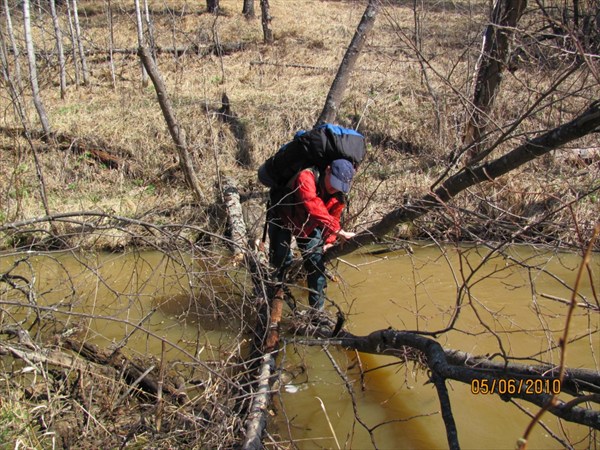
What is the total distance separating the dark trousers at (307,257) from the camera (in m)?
4.89

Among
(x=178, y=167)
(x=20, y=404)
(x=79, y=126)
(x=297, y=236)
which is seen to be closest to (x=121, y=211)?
(x=178, y=167)

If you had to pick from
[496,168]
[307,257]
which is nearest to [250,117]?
[307,257]

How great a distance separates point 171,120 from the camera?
7.96m

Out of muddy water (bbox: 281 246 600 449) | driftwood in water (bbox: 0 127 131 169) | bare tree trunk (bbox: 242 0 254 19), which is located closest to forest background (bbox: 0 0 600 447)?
driftwood in water (bbox: 0 127 131 169)

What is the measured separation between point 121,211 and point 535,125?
6861 millimetres

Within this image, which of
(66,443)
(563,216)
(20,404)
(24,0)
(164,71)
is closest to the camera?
(66,443)

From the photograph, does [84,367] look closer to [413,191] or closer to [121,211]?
[121,211]

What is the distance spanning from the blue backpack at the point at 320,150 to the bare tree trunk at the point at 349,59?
3471 mm

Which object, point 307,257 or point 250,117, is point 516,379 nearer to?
point 307,257

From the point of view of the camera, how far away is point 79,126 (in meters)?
10.4

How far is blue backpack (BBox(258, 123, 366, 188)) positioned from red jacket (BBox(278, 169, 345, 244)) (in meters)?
0.11

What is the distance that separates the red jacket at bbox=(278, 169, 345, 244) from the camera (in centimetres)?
461

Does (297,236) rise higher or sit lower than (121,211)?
higher
